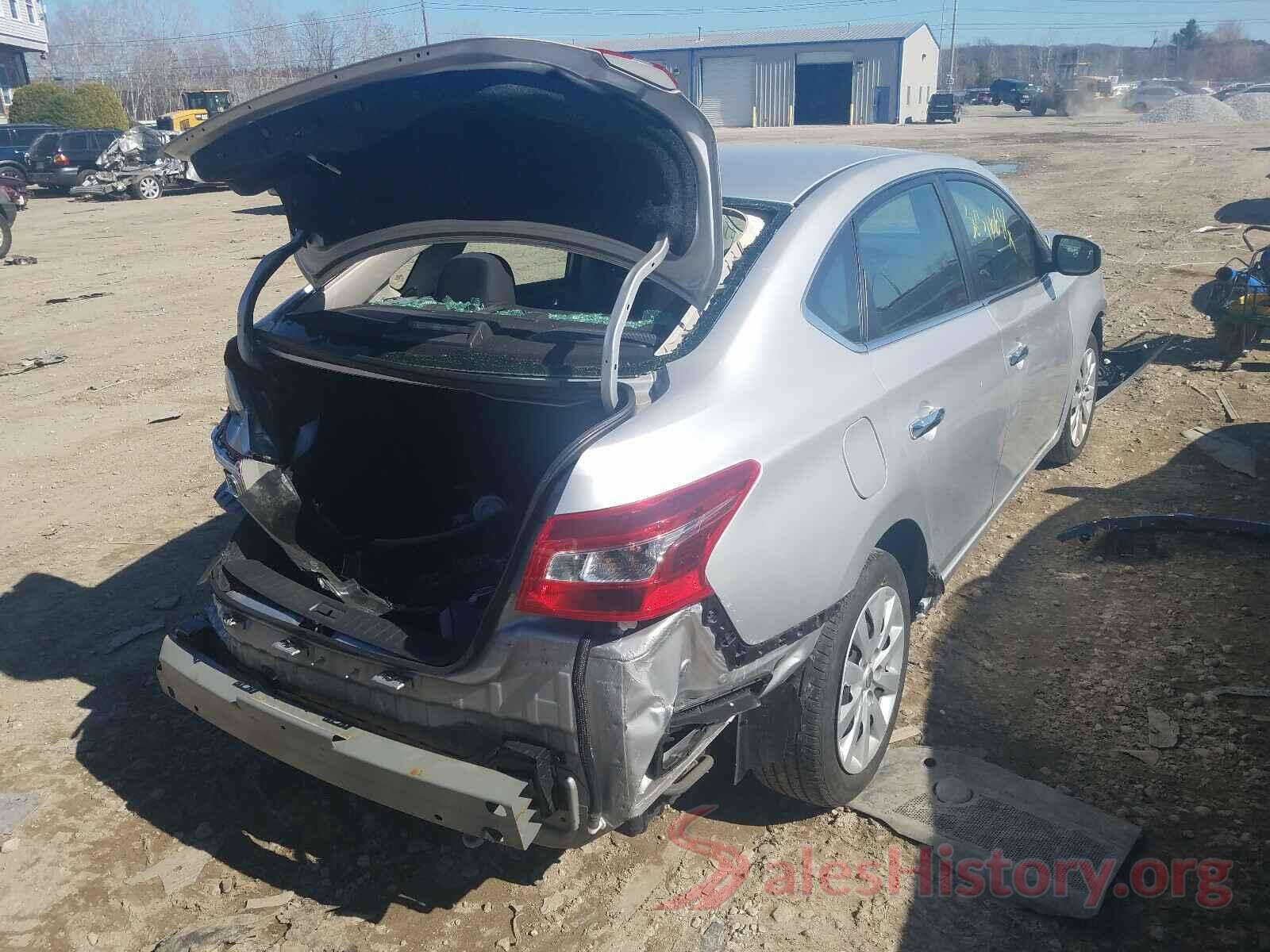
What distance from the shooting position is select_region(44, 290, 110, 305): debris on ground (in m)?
11.7

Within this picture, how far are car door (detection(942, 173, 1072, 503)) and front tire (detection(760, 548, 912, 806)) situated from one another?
3.83ft

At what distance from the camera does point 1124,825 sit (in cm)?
288

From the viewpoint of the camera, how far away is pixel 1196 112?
38969 millimetres

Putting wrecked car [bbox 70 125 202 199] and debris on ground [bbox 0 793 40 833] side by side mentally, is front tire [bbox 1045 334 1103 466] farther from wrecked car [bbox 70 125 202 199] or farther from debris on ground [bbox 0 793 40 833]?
wrecked car [bbox 70 125 202 199]

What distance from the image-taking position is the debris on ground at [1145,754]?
3180mm

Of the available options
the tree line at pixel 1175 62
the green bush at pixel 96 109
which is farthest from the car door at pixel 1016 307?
the tree line at pixel 1175 62

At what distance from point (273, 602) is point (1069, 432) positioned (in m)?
4.22

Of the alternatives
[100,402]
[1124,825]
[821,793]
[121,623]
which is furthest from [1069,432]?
[100,402]

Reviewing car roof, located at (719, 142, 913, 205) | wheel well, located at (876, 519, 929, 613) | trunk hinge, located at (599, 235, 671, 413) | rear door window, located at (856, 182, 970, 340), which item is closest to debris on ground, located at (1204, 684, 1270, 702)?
wheel well, located at (876, 519, 929, 613)

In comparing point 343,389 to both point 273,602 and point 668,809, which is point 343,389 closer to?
point 273,602

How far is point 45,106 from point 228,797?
40636 mm

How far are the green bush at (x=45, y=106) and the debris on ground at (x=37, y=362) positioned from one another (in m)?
32.3

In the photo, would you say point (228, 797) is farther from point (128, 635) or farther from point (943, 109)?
point (943, 109)

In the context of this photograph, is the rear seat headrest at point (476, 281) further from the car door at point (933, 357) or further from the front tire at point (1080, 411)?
the front tire at point (1080, 411)
